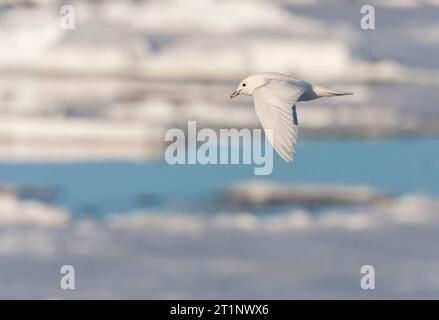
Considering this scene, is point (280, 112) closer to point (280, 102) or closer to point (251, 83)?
point (280, 102)

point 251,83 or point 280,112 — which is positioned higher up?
point 251,83

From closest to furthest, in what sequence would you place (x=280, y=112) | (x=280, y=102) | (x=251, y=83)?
1. (x=280, y=112)
2. (x=280, y=102)
3. (x=251, y=83)

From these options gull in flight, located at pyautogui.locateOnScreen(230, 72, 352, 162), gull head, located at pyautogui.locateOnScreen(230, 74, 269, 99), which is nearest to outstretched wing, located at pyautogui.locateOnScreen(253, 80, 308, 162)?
gull in flight, located at pyautogui.locateOnScreen(230, 72, 352, 162)

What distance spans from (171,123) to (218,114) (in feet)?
4.22

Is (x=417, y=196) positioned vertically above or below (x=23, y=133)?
below

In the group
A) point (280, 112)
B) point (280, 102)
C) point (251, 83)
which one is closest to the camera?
point (280, 112)

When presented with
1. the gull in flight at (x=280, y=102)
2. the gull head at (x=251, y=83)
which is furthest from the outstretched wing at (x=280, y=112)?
the gull head at (x=251, y=83)

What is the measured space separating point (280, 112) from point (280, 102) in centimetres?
27

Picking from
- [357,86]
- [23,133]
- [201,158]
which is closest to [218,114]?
[201,158]

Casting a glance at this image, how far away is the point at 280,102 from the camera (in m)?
12.8

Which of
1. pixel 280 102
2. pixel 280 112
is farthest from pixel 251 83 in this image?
pixel 280 112

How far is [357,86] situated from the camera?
31938 mm
